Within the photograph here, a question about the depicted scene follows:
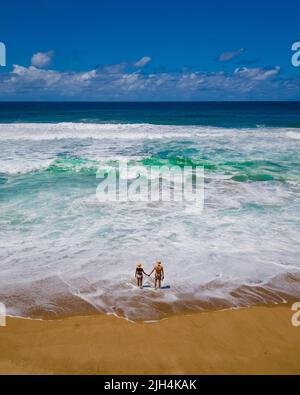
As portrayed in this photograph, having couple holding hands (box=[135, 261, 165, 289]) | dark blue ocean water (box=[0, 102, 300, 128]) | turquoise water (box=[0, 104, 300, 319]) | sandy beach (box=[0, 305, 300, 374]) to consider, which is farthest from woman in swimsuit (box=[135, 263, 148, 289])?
dark blue ocean water (box=[0, 102, 300, 128])

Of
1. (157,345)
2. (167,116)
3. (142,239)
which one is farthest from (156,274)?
(167,116)

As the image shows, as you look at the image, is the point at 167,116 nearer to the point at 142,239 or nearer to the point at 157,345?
the point at 142,239

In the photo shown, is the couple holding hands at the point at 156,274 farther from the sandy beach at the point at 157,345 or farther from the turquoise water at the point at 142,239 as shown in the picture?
the sandy beach at the point at 157,345

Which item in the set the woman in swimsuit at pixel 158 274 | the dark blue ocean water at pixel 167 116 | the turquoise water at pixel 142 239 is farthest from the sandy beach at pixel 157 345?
the dark blue ocean water at pixel 167 116
